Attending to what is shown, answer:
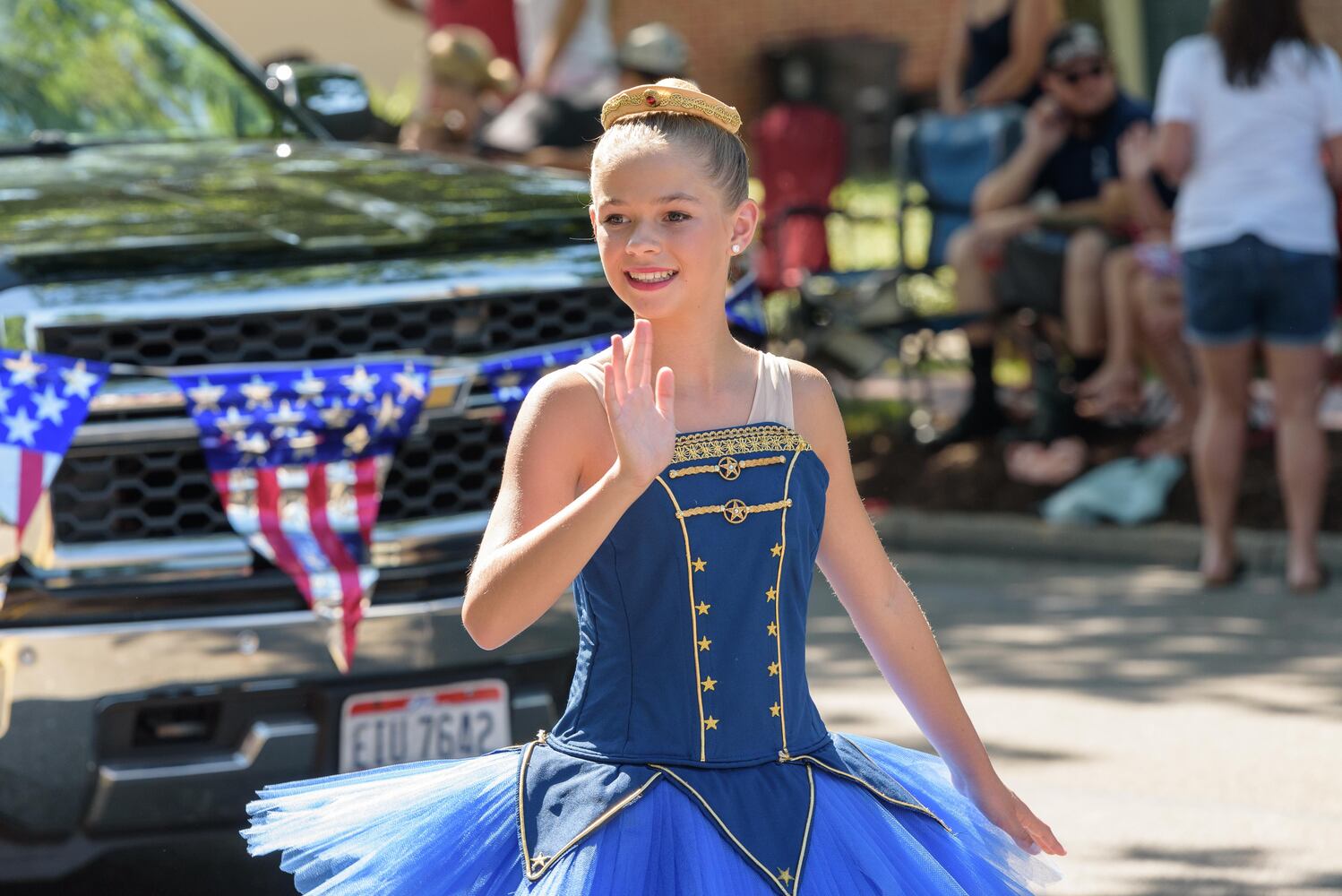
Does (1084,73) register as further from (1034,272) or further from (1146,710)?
(1146,710)

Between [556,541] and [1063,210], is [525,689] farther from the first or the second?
[1063,210]

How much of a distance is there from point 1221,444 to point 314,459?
4.70 metres

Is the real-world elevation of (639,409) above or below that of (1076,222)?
below

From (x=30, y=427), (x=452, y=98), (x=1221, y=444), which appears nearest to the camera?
(x=30, y=427)

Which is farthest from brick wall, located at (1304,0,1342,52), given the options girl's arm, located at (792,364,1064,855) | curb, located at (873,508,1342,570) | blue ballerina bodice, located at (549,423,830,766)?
blue ballerina bodice, located at (549,423,830,766)

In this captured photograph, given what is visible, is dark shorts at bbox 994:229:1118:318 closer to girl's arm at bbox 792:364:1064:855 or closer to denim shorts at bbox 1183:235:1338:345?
denim shorts at bbox 1183:235:1338:345

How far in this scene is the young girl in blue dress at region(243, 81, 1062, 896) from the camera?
109 inches

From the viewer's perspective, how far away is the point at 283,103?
248 inches

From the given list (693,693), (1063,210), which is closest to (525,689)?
(693,693)

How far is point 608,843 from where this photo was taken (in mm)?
2771

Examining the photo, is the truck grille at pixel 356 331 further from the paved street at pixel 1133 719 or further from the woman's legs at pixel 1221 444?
the woman's legs at pixel 1221 444

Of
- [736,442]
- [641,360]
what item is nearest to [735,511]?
[736,442]

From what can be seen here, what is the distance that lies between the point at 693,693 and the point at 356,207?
2.24 m

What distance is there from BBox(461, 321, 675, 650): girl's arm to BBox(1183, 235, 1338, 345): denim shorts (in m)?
5.48
